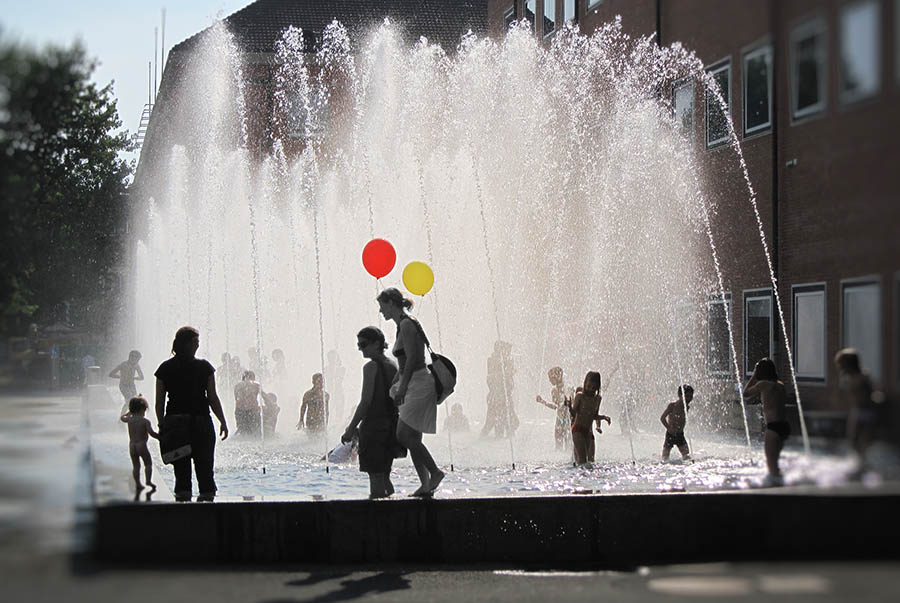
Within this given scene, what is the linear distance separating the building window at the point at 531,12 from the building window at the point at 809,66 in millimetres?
33296

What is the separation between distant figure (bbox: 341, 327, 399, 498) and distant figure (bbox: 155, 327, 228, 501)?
101cm

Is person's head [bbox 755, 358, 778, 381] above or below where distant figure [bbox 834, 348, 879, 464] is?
below

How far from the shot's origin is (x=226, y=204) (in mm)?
33281

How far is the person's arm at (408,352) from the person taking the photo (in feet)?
29.9

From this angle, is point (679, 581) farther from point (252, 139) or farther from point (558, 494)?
point (252, 139)

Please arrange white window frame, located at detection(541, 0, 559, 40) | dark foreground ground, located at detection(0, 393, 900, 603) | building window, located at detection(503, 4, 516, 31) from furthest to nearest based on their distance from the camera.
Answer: building window, located at detection(503, 4, 516, 31)
white window frame, located at detection(541, 0, 559, 40)
dark foreground ground, located at detection(0, 393, 900, 603)

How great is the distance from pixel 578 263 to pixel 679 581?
85.7 ft

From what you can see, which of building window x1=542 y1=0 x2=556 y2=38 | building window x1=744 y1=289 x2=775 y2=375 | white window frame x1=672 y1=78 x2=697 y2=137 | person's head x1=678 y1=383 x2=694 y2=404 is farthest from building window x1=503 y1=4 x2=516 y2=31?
person's head x1=678 y1=383 x2=694 y2=404

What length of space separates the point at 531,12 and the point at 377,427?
1193 inches

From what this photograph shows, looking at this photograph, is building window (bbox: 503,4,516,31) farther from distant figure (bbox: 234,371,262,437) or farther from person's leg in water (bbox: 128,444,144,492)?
person's leg in water (bbox: 128,444,144,492)

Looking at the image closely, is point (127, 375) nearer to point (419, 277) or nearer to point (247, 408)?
point (247, 408)

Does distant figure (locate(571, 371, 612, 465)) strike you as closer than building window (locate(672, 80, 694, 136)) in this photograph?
Yes

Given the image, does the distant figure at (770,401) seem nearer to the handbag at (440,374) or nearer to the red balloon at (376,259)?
the handbag at (440,374)

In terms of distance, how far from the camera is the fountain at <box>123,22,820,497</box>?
23734mm
